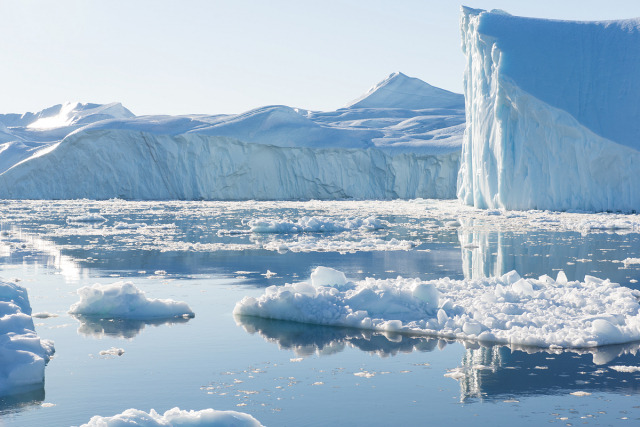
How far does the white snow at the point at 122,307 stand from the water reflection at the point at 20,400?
8.92ft

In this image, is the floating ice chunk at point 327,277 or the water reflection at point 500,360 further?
the floating ice chunk at point 327,277

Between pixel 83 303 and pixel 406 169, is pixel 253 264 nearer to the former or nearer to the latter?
pixel 83 303

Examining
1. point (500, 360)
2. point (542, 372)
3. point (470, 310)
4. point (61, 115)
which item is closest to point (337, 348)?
point (500, 360)

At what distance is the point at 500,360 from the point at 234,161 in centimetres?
4243

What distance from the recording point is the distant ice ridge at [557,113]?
87.9 ft

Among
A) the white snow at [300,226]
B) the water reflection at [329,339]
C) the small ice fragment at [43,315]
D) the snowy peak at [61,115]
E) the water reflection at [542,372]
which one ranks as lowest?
the water reflection at [542,372]

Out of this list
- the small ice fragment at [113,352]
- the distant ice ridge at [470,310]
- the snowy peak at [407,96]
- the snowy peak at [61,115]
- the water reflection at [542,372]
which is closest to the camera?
the water reflection at [542,372]

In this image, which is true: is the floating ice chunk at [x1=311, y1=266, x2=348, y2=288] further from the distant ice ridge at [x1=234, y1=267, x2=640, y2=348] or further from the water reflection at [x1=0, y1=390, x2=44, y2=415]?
the water reflection at [x1=0, y1=390, x2=44, y2=415]

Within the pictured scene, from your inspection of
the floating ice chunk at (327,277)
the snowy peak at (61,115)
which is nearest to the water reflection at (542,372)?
the floating ice chunk at (327,277)

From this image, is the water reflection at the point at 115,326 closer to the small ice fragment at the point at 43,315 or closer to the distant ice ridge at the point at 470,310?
the small ice fragment at the point at 43,315

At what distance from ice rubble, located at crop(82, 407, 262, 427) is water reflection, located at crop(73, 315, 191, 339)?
9.83 ft

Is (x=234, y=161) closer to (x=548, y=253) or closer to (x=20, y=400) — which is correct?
(x=548, y=253)

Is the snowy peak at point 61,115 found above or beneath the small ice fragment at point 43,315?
above

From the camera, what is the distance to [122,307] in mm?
8320
